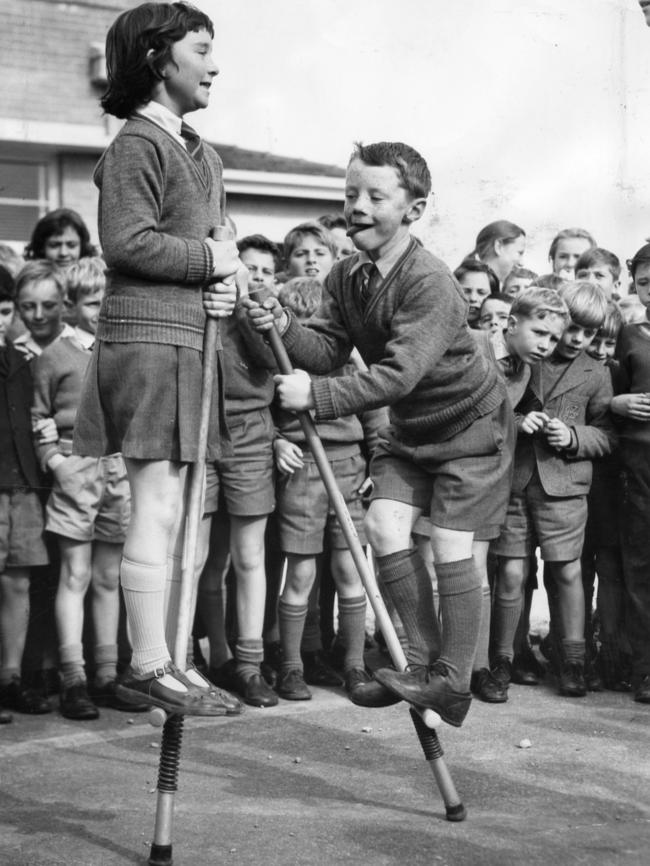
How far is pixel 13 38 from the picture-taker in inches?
531

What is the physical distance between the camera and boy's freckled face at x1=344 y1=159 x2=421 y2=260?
429 centimetres

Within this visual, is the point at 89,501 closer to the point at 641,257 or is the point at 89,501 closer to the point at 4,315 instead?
the point at 4,315

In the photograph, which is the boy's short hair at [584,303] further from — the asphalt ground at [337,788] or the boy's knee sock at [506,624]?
the asphalt ground at [337,788]

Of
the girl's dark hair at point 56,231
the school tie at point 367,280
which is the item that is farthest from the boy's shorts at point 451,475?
the girl's dark hair at point 56,231

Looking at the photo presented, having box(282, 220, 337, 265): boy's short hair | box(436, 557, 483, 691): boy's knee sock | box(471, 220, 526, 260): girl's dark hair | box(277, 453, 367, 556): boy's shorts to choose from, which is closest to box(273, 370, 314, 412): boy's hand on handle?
box(436, 557, 483, 691): boy's knee sock

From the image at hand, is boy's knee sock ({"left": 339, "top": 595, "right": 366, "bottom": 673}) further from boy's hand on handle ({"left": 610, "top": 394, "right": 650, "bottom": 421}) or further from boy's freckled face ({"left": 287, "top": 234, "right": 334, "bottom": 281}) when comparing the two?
boy's freckled face ({"left": 287, "top": 234, "right": 334, "bottom": 281})

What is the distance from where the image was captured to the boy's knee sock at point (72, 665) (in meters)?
5.53

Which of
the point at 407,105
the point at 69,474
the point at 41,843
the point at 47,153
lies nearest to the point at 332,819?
the point at 41,843

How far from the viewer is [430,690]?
13.8ft

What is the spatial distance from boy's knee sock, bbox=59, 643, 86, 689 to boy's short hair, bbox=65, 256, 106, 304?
4.81ft

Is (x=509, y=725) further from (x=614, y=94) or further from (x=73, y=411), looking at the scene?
(x=614, y=94)

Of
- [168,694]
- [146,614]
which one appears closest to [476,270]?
[146,614]

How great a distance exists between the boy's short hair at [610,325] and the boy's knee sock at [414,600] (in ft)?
6.48

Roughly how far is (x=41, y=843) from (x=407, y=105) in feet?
22.7
